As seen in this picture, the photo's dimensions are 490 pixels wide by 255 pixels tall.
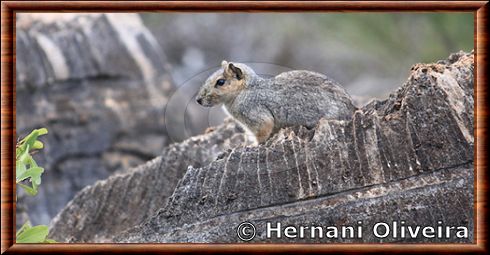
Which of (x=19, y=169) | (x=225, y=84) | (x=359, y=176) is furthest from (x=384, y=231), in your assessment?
(x=225, y=84)

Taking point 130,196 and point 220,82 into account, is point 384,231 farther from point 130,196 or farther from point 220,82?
point 130,196

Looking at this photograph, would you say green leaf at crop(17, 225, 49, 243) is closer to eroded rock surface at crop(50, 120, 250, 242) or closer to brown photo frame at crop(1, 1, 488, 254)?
brown photo frame at crop(1, 1, 488, 254)

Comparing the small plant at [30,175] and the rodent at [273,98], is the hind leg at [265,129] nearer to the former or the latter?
the rodent at [273,98]

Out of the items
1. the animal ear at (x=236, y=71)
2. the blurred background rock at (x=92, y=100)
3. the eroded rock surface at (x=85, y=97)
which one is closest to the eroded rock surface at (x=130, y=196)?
the animal ear at (x=236, y=71)

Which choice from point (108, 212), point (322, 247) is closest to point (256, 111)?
point (108, 212)

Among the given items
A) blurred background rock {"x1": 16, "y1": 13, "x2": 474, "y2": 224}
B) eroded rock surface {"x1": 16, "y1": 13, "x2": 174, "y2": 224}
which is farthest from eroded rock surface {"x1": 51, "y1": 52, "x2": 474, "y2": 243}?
eroded rock surface {"x1": 16, "y1": 13, "x2": 174, "y2": 224}

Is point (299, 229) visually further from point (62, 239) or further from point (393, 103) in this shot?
point (62, 239)
